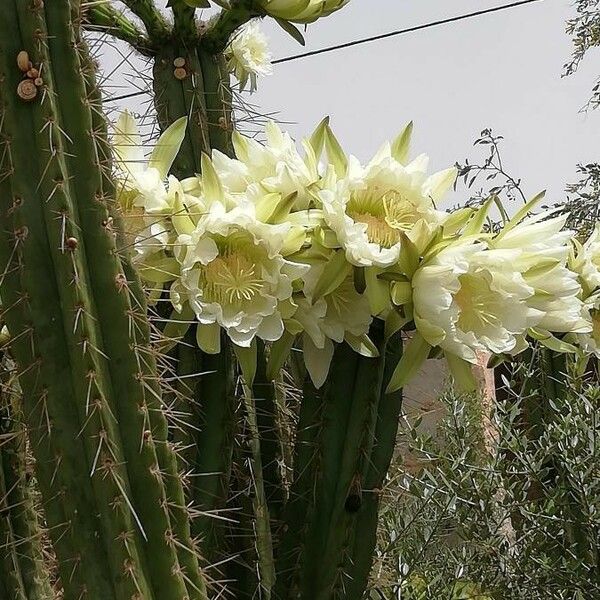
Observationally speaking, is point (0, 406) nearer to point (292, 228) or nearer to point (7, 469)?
point (7, 469)

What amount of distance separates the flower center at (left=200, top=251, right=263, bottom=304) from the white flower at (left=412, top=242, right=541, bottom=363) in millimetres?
88

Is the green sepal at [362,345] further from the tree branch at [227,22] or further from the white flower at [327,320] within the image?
the tree branch at [227,22]

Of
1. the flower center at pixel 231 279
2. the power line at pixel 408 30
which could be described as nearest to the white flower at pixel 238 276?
the flower center at pixel 231 279

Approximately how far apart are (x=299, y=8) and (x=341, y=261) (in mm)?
194

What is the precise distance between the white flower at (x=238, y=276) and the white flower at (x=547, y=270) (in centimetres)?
13

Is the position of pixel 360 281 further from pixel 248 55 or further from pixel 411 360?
pixel 248 55

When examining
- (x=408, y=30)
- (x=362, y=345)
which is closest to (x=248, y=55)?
(x=362, y=345)

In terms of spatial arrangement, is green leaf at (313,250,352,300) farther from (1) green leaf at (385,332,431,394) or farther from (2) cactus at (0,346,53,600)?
(2) cactus at (0,346,53,600)

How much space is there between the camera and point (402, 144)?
1.85ft

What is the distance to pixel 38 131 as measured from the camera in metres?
0.43

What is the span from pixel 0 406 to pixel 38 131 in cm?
16

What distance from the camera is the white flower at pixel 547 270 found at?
526 mm

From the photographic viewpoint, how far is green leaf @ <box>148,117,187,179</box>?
21.3 inches

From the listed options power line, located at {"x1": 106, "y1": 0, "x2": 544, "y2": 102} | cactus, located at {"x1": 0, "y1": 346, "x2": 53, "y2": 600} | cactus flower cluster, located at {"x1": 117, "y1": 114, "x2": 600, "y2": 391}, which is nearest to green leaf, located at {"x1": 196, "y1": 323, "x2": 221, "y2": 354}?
cactus flower cluster, located at {"x1": 117, "y1": 114, "x2": 600, "y2": 391}
